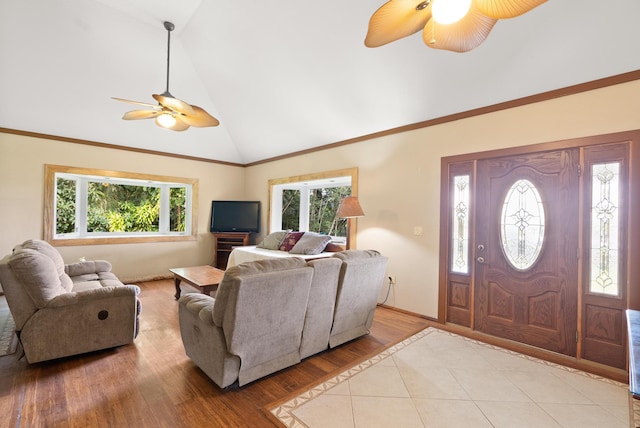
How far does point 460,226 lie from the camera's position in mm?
3438

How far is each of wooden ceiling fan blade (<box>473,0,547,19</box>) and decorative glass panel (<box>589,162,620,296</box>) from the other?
190 centimetres

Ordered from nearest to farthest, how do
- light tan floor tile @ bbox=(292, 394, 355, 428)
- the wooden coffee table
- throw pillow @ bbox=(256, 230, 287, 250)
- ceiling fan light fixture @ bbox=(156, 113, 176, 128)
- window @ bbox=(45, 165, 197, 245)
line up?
light tan floor tile @ bbox=(292, 394, 355, 428) < ceiling fan light fixture @ bbox=(156, 113, 176, 128) < the wooden coffee table < window @ bbox=(45, 165, 197, 245) < throw pillow @ bbox=(256, 230, 287, 250)

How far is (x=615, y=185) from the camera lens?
2498 millimetres

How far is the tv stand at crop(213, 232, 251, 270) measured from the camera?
617 cm

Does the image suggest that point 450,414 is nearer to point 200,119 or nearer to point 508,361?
point 508,361

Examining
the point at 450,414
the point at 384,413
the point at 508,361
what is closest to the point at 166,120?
the point at 384,413

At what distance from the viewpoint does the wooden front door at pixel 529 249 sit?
2709mm

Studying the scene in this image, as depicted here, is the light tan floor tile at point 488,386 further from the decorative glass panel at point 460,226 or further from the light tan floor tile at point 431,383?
the decorative glass panel at point 460,226

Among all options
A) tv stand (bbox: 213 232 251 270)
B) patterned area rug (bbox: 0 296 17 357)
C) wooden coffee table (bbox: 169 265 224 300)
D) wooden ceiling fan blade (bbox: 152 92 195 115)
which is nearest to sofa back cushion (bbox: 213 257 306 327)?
wooden coffee table (bbox: 169 265 224 300)

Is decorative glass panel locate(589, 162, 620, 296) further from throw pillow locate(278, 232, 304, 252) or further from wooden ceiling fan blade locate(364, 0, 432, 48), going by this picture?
throw pillow locate(278, 232, 304, 252)

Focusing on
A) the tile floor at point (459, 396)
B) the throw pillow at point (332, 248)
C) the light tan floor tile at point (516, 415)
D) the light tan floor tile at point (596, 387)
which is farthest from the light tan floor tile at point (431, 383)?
the throw pillow at point (332, 248)

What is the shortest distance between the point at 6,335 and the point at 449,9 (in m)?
4.57

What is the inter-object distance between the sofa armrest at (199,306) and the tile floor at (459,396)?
780 millimetres

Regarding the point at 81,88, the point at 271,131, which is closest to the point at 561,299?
the point at 271,131
